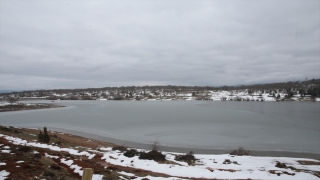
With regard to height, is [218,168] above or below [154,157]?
below

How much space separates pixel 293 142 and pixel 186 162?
14333 millimetres

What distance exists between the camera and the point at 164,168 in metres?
10.8

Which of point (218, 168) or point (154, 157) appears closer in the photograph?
point (218, 168)

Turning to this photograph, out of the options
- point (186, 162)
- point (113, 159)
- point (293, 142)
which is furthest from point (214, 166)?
point (293, 142)

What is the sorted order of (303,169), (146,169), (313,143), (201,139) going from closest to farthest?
(146,169), (303,169), (313,143), (201,139)

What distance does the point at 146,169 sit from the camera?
414 inches

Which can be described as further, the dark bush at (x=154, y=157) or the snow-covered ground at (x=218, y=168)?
the dark bush at (x=154, y=157)

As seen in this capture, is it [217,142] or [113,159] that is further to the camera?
[217,142]

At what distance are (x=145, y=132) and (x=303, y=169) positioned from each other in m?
17.9

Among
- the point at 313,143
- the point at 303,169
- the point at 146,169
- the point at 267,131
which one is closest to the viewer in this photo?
the point at 146,169

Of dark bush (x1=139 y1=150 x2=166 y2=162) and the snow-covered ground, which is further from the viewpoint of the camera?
dark bush (x1=139 y1=150 x2=166 y2=162)

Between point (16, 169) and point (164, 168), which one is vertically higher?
point (16, 169)

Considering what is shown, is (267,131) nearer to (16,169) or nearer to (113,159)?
(113,159)

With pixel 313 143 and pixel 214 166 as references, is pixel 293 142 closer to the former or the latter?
pixel 313 143
